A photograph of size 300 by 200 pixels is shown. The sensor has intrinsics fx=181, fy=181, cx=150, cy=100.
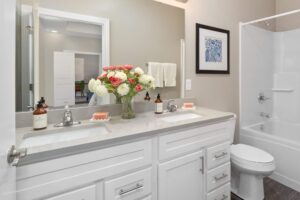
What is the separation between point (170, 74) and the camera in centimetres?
179

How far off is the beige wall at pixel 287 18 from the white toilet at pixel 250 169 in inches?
85.4

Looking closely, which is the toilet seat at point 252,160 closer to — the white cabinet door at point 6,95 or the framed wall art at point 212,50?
the framed wall art at point 212,50

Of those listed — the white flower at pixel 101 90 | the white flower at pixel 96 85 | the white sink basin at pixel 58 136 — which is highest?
the white flower at pixel 96 85

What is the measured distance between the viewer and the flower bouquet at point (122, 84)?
125cm

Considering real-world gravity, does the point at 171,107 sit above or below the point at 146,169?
above

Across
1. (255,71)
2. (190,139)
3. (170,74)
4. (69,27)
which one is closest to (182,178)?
(190,139)

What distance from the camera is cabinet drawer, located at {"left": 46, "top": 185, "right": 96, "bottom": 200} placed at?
0.83 m

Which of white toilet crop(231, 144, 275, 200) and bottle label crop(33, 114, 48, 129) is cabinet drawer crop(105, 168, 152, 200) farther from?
white toilet crop(231, 144, 275, 200)

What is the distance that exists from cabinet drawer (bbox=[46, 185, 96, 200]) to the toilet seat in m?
1.35

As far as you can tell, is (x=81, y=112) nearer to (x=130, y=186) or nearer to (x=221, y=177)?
(x=130, y=186)

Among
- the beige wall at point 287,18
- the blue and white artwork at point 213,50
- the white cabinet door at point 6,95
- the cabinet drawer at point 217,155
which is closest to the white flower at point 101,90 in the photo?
the white cabinet door at point 6,95

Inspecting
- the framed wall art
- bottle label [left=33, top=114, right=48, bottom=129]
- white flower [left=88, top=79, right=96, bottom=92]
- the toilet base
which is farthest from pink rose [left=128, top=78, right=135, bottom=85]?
the toilet base

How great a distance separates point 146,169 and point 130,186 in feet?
0.42

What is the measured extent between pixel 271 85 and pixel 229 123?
1.84m
